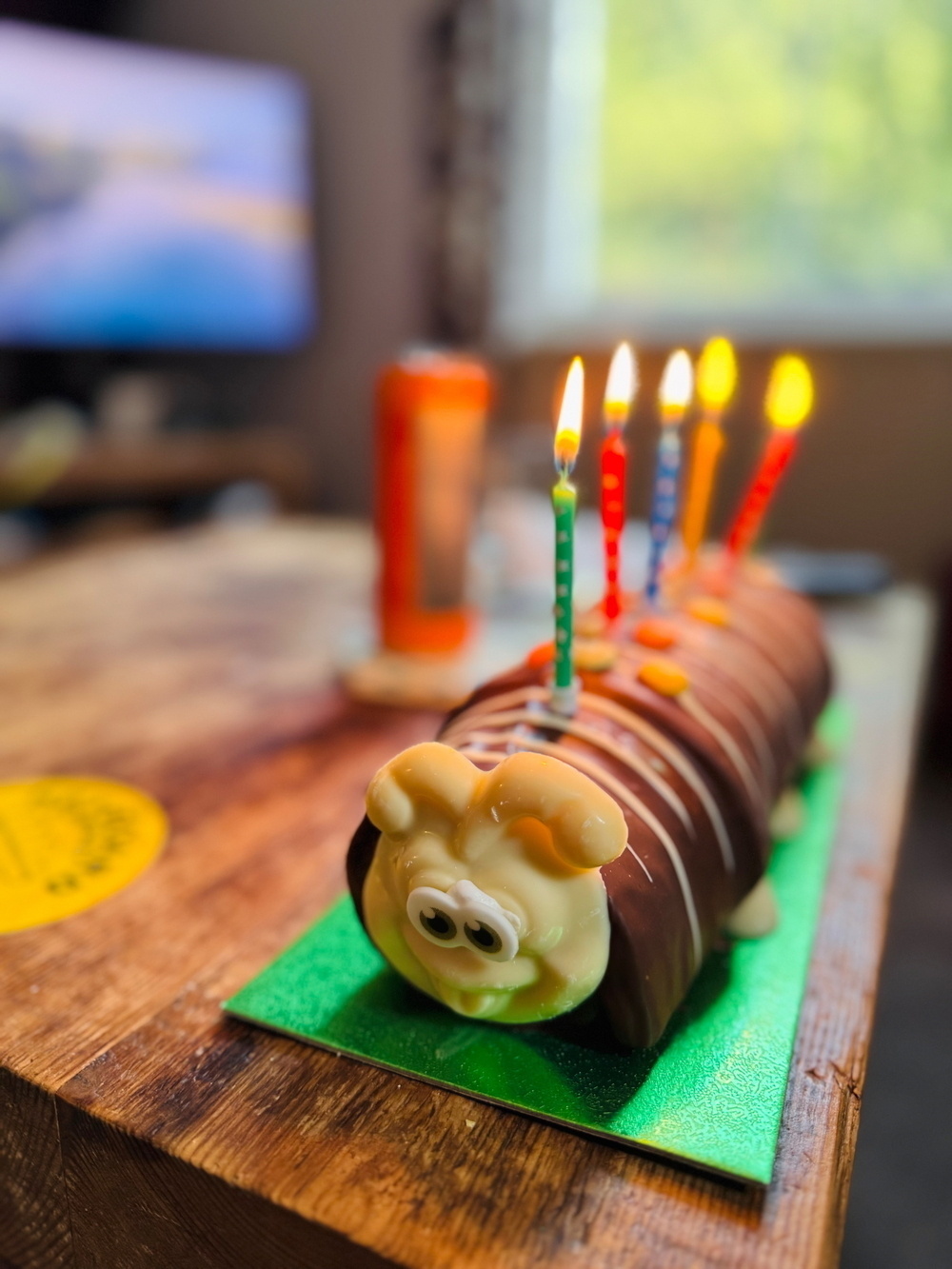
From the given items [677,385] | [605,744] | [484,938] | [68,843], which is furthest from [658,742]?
[68,843]

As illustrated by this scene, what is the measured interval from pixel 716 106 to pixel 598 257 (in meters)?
0.52

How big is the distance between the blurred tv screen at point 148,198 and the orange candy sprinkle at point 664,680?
2.63 metres

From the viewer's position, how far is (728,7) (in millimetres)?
2666

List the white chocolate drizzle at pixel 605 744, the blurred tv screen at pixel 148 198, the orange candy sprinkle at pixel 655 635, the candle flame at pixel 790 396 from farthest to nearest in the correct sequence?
the blurred tv screen at pixel 148 198 → the candle flame at pixel 790 396 → the orange candy sprinkle at pixel 655 635 → the white chocolate drizzle at pixel 605 744

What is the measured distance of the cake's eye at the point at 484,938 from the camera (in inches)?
15.4

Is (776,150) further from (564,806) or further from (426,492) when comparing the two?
(564,806)

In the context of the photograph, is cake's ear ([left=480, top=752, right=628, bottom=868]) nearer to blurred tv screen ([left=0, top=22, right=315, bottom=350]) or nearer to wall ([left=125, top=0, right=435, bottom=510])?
blurred tv screen ([left=0, top=22, right=315, bottom=350])

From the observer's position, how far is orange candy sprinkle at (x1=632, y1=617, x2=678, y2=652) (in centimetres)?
57

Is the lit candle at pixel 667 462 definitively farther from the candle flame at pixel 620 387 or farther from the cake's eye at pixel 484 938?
the cake's eye at pixel 484 938

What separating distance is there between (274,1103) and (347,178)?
318cm

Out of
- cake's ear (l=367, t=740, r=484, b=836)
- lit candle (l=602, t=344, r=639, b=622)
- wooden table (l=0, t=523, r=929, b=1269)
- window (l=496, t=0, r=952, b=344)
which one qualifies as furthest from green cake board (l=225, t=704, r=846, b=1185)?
window (l=496, t=0, r=952, b=344)

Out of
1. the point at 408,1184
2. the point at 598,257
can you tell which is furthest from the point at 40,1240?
the point at 598,257

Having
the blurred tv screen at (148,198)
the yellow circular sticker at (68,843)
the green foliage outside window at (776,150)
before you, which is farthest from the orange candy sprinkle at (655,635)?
the blurred tv screen at (148,198)

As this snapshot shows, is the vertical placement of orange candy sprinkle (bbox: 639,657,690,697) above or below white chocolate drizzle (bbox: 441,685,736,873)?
above
